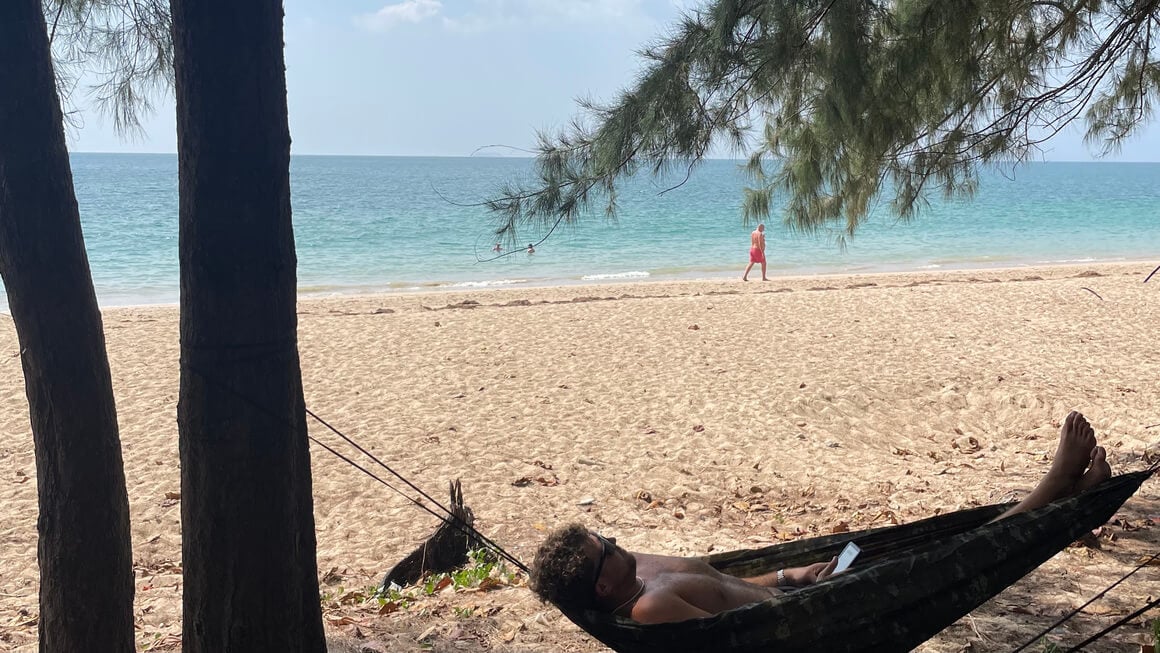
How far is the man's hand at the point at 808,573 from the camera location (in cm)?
268

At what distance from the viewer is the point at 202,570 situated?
188 centimetres

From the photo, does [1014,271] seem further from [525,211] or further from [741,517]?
[525,211]

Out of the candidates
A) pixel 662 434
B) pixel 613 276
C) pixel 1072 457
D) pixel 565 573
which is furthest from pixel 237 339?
pixel 613 276

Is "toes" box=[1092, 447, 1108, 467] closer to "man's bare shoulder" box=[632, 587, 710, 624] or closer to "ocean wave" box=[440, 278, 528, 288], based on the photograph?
"man's bare shoulder" box=[632, 587, 710, 624]

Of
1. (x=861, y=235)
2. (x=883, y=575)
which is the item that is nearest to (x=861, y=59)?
(x=883, y=575)

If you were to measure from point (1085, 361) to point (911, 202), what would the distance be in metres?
4.35

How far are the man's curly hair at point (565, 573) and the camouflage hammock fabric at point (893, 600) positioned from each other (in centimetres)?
6

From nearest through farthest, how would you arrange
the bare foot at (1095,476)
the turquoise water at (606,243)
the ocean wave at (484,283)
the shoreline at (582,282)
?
the bare foot at (1095,476), the shoreline at (582,282), the ocean wave at (484,283), the turquoise water at (606,243)

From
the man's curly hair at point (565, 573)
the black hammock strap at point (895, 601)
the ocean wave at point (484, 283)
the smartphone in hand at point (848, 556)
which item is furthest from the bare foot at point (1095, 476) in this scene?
Result: the ocean wave at point (484, 283)

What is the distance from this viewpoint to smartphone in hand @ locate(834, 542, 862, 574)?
8.53 feet

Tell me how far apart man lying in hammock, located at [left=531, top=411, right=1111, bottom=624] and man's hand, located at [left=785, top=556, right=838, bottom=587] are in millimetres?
73

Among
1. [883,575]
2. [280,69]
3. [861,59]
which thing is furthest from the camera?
[861,59]

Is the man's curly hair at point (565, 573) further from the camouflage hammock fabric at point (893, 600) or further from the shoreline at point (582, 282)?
Answer: the shoreline at point (582, 282)

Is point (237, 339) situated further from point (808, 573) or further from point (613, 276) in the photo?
point (613, 276)
